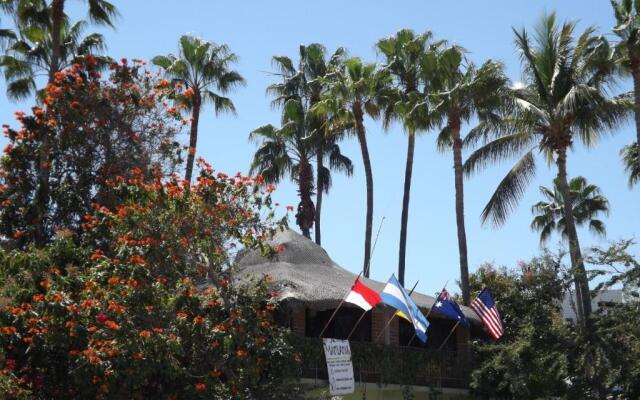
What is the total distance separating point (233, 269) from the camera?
65.4 feet

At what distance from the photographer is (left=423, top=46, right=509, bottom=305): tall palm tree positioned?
29953mm

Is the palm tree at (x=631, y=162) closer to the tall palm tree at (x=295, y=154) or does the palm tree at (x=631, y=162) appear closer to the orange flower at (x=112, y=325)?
the tall palm tree at (x=295, y=154)

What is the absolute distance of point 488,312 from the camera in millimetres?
26250

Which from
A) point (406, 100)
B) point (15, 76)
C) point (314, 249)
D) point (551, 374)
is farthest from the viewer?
point (406, 100)

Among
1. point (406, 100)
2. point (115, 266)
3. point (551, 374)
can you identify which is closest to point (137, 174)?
point (115, 266)

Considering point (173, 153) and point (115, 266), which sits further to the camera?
point (173, 153)

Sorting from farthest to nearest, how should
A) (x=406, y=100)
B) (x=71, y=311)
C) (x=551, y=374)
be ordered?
(x=406, y=100) → (x=551, y=374) → (x=71, y=311)

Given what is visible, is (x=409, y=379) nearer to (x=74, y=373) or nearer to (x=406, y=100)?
(x=74, y=373)

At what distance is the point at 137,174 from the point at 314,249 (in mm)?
7795

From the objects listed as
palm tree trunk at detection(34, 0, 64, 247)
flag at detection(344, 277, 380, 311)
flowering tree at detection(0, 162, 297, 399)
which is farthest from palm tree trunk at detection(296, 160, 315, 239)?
flowering tree at detection(0, 162, 297, 399)

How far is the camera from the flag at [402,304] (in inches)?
878

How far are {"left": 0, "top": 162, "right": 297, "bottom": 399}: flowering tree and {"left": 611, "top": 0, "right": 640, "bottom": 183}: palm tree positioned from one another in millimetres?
13305

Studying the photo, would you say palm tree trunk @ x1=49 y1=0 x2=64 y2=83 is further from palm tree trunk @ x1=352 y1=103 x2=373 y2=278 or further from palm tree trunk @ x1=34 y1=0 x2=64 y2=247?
palm tree trunk @ x1=352 y1=103 x2=373 y2=278

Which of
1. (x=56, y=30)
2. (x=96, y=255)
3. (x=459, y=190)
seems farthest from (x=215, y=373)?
(x=459, y=190)
